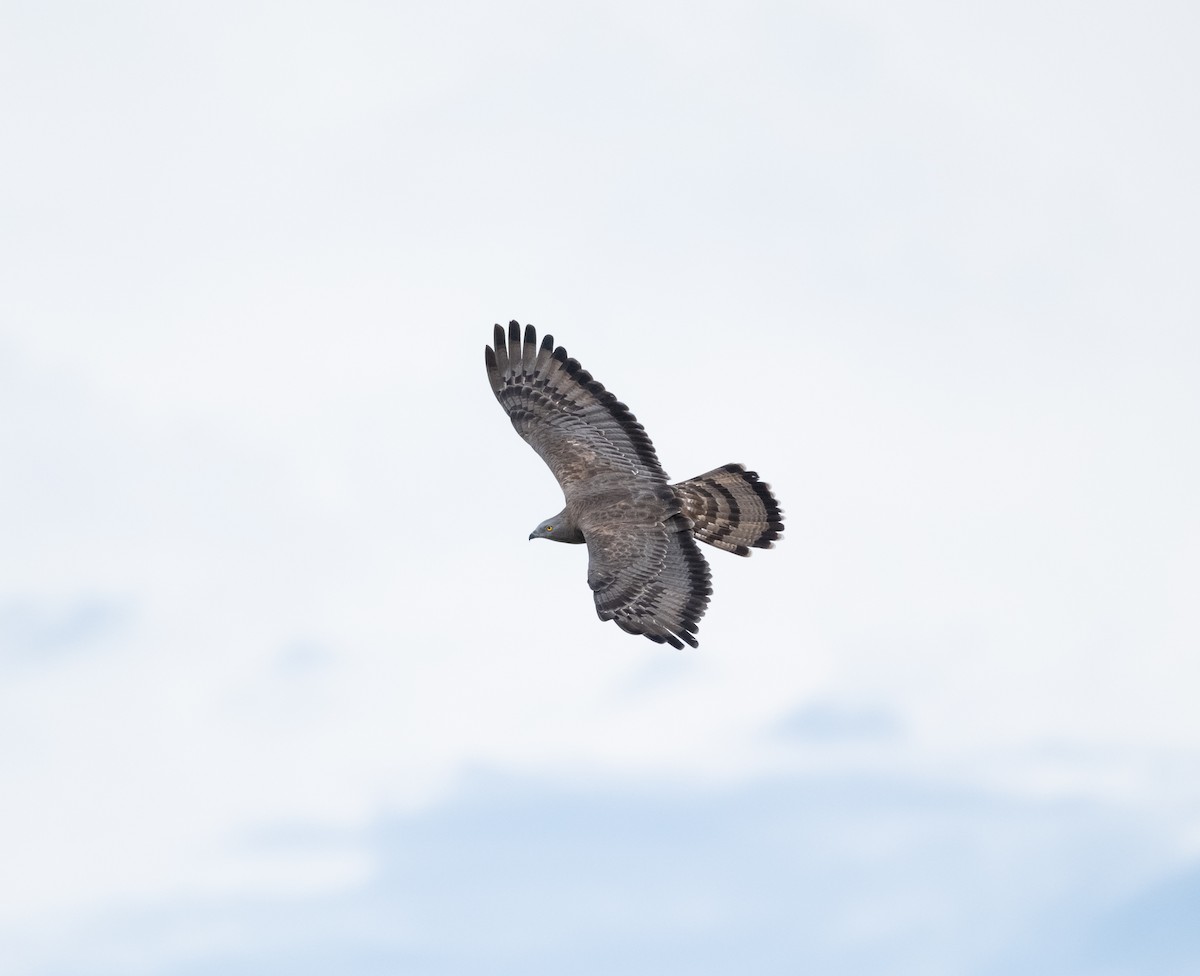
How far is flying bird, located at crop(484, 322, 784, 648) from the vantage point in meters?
24.0

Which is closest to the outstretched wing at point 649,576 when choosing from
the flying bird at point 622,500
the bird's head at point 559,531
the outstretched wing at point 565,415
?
the flying bird at point 622,500

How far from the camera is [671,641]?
923 inches

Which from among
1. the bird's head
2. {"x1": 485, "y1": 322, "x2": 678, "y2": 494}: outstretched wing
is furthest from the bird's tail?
the bird's head

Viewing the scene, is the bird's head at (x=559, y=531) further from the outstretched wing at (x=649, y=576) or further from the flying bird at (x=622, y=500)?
the outstretched wing at (x=649, y=576)

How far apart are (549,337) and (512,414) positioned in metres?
1.34

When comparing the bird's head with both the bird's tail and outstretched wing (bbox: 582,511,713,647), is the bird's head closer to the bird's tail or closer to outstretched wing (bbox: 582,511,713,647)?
outstretched wing (bbox: 582,511,713,647)

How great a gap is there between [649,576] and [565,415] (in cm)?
385

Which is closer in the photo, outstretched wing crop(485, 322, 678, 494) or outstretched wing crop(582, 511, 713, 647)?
outstretched wing crop(582, 511, 713, 647)

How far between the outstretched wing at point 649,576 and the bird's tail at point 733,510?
23.5 inches

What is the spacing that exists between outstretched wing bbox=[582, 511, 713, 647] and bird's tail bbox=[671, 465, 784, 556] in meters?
0.60

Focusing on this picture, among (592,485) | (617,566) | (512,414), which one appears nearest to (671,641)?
(617,566)

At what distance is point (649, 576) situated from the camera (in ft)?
79.5

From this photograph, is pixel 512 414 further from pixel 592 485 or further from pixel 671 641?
pixel 671 641

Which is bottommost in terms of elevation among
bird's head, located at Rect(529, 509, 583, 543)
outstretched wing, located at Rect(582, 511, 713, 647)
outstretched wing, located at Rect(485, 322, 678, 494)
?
outstretched wing, located at Rect(582, 511, 713, 647)
